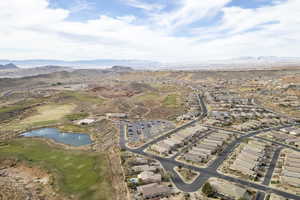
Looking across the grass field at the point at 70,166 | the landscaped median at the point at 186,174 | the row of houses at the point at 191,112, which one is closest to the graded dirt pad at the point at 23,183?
the grass field at the point at 70,166

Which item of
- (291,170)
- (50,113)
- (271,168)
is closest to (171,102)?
(50,113)

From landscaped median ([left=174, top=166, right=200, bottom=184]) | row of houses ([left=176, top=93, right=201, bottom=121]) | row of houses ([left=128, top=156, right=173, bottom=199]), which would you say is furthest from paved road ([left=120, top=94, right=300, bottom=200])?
row of houses ([left=176, top=93, right=201, bottom=121])

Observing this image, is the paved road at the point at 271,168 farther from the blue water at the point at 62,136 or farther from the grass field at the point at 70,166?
the blue water at the point at 62,136

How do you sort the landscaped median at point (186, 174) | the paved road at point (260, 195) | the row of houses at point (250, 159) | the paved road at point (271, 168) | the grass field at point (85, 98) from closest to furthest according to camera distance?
the paved road at point (260, 195) → the paved road at point (271, 168) → the landscaped median at point (186, 174) → the row of houses at point (250, 159) → the grass field at point (85, 98)

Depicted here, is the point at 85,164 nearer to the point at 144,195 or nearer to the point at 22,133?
the point at 144,195

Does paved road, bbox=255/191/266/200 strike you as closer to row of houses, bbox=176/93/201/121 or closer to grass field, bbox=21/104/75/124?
row of houses, bbox=176/93/201/121

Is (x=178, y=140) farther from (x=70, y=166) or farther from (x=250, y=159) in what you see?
(x=70, y=166)
